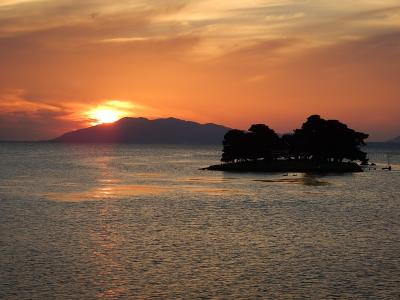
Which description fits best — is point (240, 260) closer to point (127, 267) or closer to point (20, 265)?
point (127, 267)

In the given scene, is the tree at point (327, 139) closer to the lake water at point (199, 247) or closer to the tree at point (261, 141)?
the tree at point (261, 141)

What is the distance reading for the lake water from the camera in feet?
131

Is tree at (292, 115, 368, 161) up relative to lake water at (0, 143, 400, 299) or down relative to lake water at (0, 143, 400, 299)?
up

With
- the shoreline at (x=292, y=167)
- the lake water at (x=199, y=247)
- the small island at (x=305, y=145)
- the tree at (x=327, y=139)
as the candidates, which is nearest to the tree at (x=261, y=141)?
the small island at (x=305, y=145)

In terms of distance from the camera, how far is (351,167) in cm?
19475

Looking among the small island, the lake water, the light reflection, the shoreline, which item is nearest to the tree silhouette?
the small island

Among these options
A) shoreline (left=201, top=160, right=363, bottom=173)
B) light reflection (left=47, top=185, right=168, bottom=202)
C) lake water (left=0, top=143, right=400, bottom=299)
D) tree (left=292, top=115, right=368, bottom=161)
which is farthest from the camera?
tree (left=292, top=115, right=368, bottom=161)

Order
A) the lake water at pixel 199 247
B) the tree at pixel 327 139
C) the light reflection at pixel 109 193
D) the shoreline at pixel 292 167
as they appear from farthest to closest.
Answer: the tree at pixel 327 139 < the shoreline at pixel 292 167 < the light reflection at pixel 109 193 < the lake water at pixel 199 247

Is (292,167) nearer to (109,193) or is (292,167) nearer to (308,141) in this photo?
(308,141)

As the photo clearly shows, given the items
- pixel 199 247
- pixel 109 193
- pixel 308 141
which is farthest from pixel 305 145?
pixel 199 247

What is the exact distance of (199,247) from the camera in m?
54.5

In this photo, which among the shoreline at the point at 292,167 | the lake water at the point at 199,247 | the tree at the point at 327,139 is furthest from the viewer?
the tree at the point at 327,139

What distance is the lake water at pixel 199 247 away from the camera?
131 feet

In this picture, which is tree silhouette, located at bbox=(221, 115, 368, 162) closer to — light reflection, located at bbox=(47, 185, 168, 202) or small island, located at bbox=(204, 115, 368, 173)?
small island, located at bbox=(204, 115, 368, 173)
